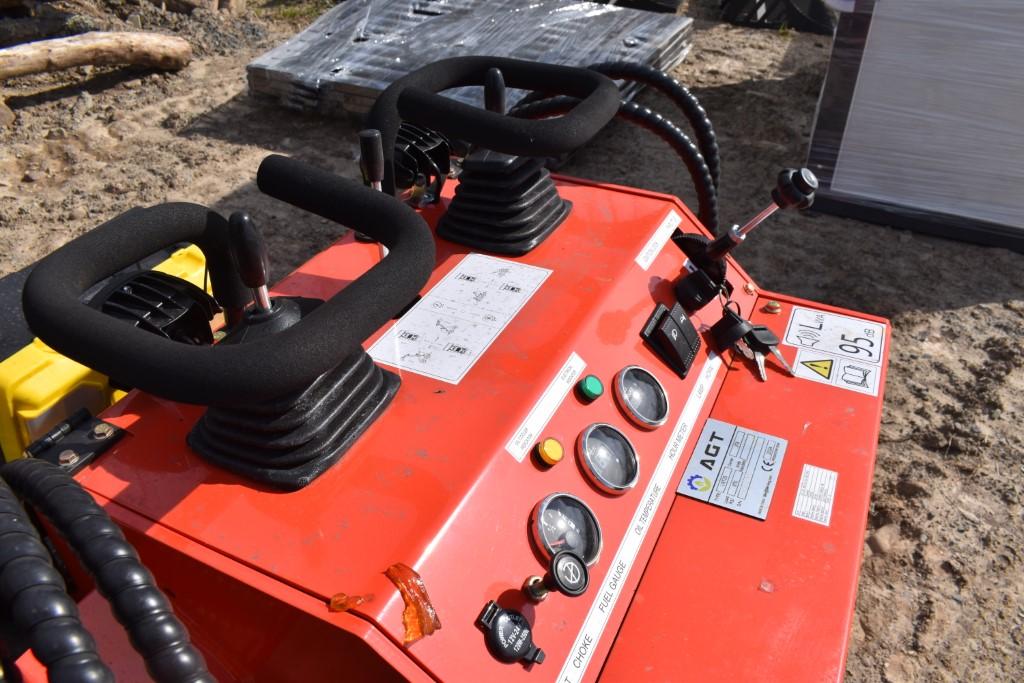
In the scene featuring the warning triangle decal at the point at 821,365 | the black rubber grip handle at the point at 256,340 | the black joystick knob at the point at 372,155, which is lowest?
the warning triangle decal at the point at 821,365

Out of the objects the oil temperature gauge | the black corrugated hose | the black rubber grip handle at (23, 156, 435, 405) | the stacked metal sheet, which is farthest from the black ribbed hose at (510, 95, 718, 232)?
the stacked metal sheet

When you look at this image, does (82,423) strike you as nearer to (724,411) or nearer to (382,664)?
(382,664)

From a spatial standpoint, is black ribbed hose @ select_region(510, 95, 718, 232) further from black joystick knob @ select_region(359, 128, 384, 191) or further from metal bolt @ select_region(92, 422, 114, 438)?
metal bolt @ select_region(92, 422, 114, 438)

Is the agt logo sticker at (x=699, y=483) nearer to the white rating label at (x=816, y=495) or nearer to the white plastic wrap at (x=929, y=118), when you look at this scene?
the white rating label at (x=816, y=495)

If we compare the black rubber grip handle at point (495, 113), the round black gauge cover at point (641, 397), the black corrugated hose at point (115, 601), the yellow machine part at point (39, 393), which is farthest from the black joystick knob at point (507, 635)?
the yellow machine part at point (39, 393)

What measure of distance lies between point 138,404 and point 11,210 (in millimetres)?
2655

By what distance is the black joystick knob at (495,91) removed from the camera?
155cm

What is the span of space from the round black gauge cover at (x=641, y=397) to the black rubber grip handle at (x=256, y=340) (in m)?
0.62

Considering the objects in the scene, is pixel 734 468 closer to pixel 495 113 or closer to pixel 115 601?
pixel 495 113

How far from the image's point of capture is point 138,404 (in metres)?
1.31

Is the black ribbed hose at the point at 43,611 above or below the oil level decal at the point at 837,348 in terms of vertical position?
above

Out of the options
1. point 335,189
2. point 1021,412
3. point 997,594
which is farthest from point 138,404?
point 1021,412

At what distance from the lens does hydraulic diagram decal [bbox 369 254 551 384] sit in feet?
4.57

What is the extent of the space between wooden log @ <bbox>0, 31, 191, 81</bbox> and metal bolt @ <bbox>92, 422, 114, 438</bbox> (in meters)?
3.66
